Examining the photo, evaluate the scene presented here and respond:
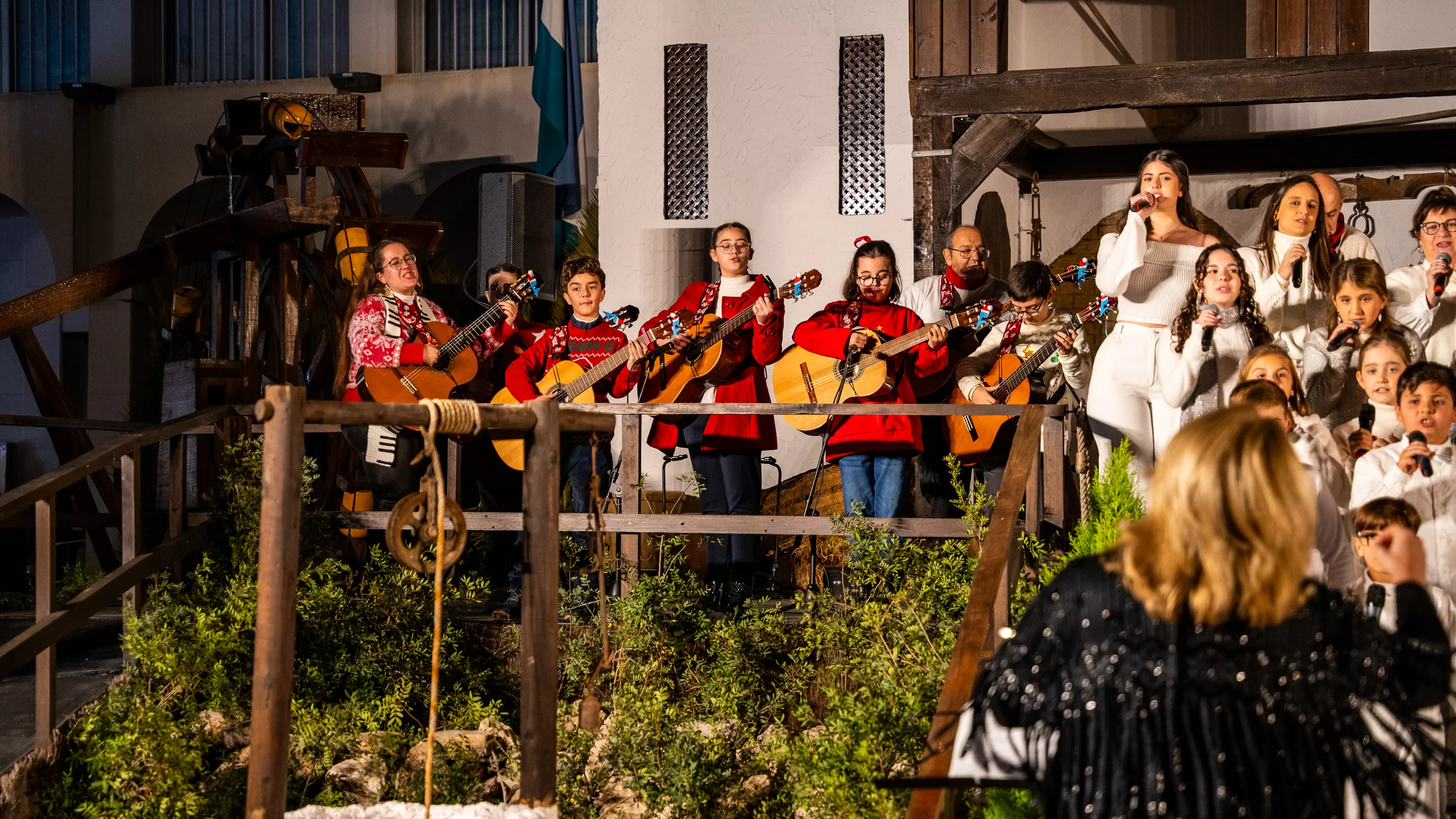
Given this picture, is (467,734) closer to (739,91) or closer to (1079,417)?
(1079,417)

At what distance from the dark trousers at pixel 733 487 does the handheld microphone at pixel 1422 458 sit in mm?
2751

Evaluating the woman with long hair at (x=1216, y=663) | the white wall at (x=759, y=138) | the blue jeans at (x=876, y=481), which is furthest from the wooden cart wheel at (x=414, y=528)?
the white wall at (x=759, y=138)

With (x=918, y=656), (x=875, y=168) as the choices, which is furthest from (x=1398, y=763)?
(x=875, y=168)

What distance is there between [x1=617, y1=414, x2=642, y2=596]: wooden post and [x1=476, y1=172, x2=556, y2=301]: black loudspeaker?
11.5ft

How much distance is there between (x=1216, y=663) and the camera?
7.18 ft

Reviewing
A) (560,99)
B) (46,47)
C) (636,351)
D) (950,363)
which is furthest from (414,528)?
(46,47)

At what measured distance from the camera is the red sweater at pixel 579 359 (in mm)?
6055

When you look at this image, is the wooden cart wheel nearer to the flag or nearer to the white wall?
the white wall

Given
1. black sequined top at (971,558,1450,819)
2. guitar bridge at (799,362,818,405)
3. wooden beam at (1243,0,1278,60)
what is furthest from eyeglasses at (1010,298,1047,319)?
black sequined top at (971,558,1450,819)

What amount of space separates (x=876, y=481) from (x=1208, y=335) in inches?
63.8

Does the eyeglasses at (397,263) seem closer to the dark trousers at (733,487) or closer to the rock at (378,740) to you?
the dark trousers at (733,487)

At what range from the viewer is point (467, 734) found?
18.0 feet

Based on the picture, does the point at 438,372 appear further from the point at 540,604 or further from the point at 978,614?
the point at 978,614

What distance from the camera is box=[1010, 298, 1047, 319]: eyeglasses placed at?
5.91 m
